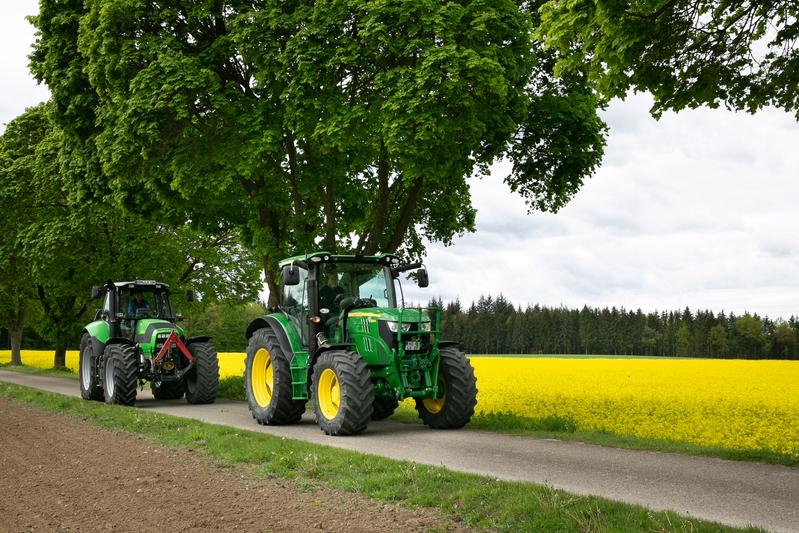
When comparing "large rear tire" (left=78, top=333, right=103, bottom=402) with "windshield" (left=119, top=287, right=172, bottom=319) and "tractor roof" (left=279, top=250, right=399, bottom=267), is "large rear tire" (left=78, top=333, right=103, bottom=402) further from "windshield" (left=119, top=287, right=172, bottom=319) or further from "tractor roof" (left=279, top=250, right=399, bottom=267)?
"tractor roof" (left=279, top=250, right=399, bottom=267)

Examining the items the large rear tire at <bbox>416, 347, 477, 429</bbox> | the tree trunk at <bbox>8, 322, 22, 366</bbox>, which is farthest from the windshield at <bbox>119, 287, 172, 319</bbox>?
the tree trunk at <bbox>8, 322, 22, 366</bbox>

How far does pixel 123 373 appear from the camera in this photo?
16859 mm

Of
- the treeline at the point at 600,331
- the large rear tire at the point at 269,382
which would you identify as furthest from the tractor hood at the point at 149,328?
the treeline at the point at 600,331

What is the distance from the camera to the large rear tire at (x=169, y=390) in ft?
62.3

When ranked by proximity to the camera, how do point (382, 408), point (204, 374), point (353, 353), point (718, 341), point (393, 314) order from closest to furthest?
1. point (353, 353)
2. point (393, 314)
3. point (382, 408)
4. point (204, 374)
5. point (718, 341)

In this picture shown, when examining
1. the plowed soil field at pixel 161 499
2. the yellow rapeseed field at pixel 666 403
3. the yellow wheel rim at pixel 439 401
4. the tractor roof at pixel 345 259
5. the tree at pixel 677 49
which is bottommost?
the yellow rapeseed field at pixel 666 403

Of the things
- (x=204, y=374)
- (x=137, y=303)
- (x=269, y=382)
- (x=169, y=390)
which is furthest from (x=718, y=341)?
(x=269, y=382)

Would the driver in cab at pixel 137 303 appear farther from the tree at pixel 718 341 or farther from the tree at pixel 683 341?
the tree at pixel 683 341

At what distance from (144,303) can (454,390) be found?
409 inches

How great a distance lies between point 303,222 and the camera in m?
18.8

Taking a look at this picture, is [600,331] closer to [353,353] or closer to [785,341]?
[785,341]

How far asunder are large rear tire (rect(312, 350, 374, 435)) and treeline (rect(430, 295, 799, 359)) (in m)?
69.0

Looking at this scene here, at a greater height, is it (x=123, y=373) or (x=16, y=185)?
(x=16, y=185)

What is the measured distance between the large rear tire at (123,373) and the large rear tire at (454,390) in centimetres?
799
